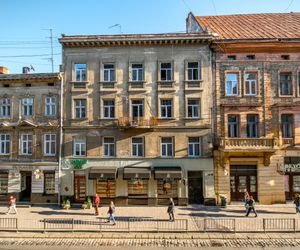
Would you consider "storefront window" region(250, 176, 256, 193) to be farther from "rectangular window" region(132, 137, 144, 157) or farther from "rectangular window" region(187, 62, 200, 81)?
"rectangular window" region(187, 62, 200, 81)

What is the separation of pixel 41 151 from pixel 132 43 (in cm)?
1219

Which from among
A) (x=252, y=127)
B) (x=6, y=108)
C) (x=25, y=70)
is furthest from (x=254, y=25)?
(x=6, y=108)

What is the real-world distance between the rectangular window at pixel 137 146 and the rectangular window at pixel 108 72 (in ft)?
18.3

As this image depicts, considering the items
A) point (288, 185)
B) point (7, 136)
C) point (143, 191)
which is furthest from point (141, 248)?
point (7, 136)

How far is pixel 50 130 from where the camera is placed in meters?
24.0

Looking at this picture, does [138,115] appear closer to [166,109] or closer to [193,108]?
[166,109]

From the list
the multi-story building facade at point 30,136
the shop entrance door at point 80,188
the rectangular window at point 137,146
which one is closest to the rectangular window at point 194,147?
the rectangular window at point 137,146

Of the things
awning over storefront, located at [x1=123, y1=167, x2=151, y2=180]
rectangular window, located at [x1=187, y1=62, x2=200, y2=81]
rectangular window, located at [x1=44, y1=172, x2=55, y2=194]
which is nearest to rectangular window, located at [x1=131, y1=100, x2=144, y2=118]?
awning over storefront, located at [x1=123, y1=167, x2=151, y2=180]

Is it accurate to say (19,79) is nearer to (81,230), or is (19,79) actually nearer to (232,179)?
(81,230)

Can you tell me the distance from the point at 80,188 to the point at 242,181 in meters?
13.7

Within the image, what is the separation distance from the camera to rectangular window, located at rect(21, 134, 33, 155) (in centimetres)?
2423

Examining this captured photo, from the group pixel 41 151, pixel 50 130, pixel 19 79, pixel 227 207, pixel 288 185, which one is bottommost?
pixel 227 207

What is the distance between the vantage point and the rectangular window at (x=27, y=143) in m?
24.2

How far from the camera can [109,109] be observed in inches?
939
